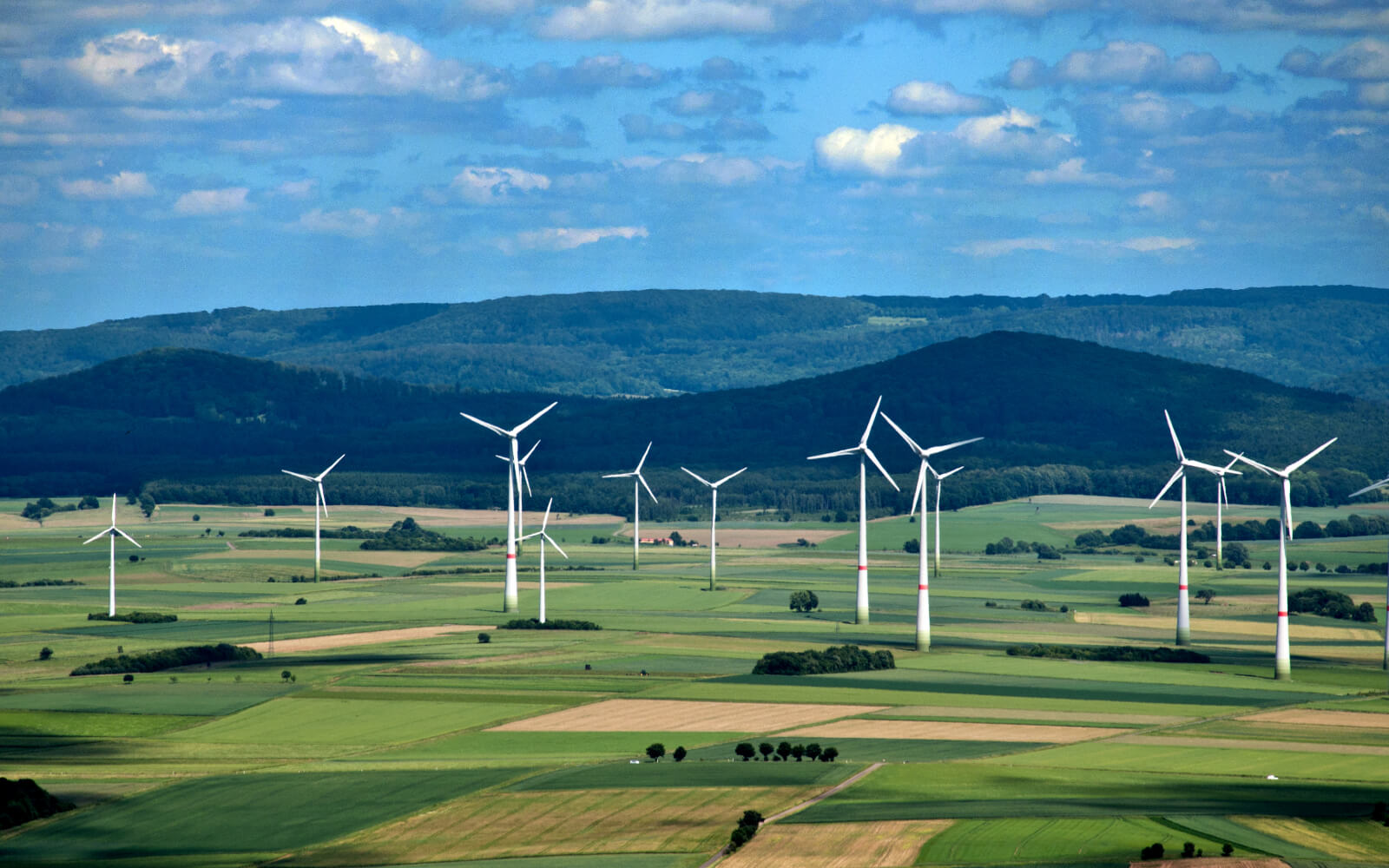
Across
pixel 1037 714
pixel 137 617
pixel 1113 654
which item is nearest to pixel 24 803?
pixel 1037 714

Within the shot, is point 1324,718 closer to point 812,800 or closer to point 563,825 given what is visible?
point 812,800

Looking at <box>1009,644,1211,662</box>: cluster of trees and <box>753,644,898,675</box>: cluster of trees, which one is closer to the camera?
<box>753,644,898,675</box>: cluster of trees

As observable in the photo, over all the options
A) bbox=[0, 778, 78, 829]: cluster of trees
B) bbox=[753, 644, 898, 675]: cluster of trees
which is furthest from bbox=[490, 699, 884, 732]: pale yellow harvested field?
bbox=[0, 778, 78, 829]: cluster of trees

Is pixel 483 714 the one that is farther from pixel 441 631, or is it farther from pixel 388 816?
pixel 441 631

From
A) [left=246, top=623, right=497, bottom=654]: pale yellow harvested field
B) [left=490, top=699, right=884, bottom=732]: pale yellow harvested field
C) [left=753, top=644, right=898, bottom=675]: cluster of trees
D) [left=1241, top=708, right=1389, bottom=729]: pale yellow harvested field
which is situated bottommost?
[left=1241, top=708, right=1389, bottom=729]: pale yellow harvested field

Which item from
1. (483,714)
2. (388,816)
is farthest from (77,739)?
(388,816)

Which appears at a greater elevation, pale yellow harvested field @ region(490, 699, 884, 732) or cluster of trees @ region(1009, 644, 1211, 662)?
pale yellow harvested field @ region(490, 699, 884, 732)

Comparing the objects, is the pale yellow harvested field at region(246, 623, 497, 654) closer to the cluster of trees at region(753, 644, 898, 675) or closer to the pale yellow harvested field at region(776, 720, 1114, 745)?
the cluster of trees at region(753, 644, 898, 675)

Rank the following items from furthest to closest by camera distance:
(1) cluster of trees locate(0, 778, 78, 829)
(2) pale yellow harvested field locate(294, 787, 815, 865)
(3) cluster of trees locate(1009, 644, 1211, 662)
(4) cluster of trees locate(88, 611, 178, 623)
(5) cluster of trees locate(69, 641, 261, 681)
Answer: (4) cluster of trees locate(88, 611, 178, 623) → (3) cluster of trees locate(1009, 644, 1211, 662) → (5) cluster of trees locate(69, 641, 261, 681) → (1) cluster of trees locate(0, 778, 78, 829) → (2) pale yellow harvested field locate(294, 787, 815, 865)
